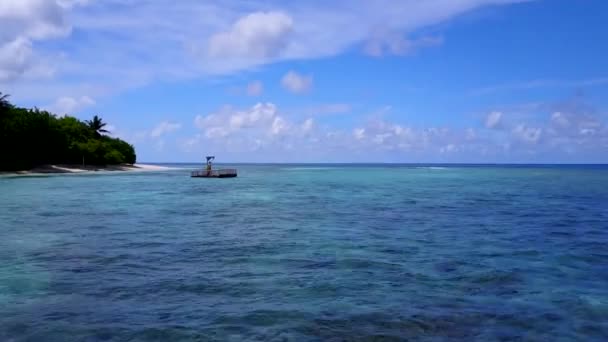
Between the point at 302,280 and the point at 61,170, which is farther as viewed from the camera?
the point at 61,170

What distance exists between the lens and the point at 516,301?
12070 millimetres

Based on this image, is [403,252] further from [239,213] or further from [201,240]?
[239,213]

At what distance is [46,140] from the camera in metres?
98.0

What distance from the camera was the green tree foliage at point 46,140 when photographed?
298 ft

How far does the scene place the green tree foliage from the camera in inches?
3575

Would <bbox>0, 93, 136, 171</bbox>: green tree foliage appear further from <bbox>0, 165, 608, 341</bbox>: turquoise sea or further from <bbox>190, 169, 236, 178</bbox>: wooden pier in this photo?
<bbox>0, 165, 608, 341</bbox>: turquoise sea

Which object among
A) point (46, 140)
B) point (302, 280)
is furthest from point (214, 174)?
point (302, 280)

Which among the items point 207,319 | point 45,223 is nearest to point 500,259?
point 207,319

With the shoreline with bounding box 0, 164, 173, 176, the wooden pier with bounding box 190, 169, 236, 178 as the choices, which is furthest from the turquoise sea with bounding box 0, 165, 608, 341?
the shoreline with bounding box 0, 164, 173, 176

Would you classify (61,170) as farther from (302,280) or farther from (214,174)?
(302,280)

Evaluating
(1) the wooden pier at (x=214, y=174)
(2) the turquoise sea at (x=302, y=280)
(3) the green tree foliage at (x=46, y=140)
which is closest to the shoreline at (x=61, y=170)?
(3) the green tree foliage at (x=46, y=140)

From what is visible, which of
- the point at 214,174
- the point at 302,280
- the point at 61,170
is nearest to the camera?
the point at 302,280

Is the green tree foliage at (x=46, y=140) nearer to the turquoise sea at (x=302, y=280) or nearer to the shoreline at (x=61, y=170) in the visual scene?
the shoreline at (x=61, y=170)

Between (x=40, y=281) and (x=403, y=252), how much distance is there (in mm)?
12293
